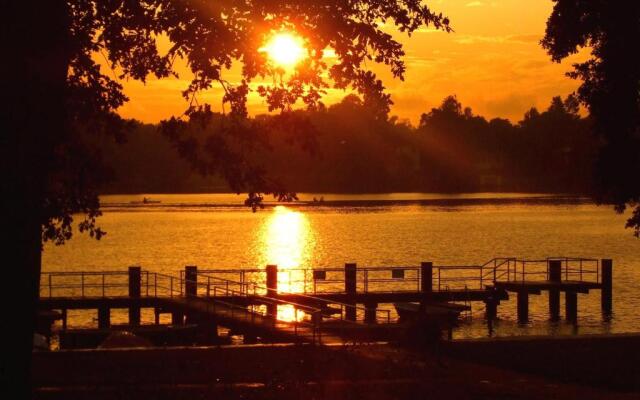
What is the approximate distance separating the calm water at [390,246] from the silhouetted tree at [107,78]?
30.6 meters

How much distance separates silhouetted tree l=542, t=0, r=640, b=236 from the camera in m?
26.0

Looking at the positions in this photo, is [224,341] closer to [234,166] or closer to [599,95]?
[599,95]

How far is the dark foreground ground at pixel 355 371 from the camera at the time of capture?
16.9m

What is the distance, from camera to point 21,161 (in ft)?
43.1

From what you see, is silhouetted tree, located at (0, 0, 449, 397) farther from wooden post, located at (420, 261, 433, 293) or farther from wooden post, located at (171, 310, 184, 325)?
wooden post, located at (420, 261, 433, 293)

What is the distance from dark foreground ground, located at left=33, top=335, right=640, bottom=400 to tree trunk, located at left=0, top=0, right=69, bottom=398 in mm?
3787

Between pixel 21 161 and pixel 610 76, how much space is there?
18507 millimetres

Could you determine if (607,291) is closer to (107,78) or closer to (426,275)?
(426,275)

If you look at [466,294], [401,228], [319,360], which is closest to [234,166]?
[319,360]

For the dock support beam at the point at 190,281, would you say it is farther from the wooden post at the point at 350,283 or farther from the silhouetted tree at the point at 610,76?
the silhouetted tree at the point at 610,76

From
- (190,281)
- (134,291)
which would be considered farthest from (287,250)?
(190,281)

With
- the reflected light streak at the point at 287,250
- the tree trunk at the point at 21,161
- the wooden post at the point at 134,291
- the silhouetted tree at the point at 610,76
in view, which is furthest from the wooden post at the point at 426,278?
the tree trunk at the point at 21,161

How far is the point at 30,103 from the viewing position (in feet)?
43.1

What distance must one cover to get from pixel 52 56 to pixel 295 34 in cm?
400
